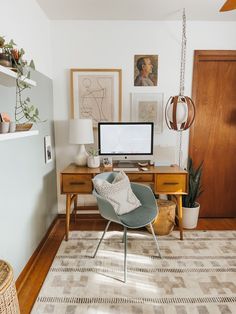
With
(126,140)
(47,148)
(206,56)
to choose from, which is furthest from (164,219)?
(206,56)

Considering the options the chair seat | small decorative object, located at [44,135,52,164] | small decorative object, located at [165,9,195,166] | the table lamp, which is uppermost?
small decorative object, located at [165,9,195,166]

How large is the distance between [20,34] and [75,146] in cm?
132

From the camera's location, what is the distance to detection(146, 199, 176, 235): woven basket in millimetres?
2410

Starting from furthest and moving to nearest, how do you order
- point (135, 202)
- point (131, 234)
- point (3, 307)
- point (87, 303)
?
A: point (131, 234), point (135, 202), point (87, 303), point (3, 307)

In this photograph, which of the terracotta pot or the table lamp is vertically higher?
the terracotta pot

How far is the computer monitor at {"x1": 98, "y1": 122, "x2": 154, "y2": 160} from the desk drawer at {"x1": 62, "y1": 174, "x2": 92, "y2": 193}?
0.40 meters

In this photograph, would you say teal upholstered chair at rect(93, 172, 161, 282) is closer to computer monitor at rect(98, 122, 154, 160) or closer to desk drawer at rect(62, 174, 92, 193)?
desk drawer at rect(62, 174, 92, 193)

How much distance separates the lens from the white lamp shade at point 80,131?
7.95 feet

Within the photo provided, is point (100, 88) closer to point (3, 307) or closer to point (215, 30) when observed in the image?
point (215, 30)

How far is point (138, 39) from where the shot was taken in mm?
2615

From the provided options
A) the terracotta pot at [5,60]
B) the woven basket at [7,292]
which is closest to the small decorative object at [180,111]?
the terracotta pot at [5,60]

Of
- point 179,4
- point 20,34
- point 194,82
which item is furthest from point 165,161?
point 20,34

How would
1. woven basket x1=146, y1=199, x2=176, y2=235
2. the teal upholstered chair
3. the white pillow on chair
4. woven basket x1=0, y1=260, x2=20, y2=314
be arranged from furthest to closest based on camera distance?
woven basket x1=146, y1=199, x2=176, y2=235 < the white pillow on chair < the teal upholstered chair < woven basket x1=0, y1=260, x2=20, y2=314

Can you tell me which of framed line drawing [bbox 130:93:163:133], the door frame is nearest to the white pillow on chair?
framed line drawing [bbox 130:93:163:133]
